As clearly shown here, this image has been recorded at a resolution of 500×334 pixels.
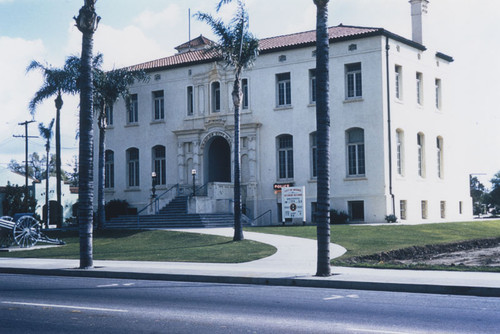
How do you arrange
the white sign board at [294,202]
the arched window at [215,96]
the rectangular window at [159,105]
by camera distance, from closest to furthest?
1. the white sign board at [294,202]
2. the arched window at [215,96]
3. the rectangular window at [159,105]

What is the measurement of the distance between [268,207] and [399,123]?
29.9ft

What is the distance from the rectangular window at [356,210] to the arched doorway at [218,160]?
9626 millimetres

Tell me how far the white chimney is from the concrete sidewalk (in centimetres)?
2219

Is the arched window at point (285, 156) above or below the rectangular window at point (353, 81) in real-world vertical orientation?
below

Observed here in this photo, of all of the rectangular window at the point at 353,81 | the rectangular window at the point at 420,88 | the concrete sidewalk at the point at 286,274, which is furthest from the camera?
the rectangular window at the point at 420,88

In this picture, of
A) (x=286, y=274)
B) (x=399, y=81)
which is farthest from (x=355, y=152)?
(x=286, y=274)

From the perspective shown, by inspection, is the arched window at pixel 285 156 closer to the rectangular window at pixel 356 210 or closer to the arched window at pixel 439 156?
the rectangular window at pixel 356 210

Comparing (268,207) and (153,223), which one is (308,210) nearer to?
(268,207)

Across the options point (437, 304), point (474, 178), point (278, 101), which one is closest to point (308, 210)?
point (278, 101)

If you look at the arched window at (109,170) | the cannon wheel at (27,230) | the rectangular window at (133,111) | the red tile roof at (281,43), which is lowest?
the cannon wheel at (27,230)

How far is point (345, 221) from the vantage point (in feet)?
121

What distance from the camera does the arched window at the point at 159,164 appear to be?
1762 inches

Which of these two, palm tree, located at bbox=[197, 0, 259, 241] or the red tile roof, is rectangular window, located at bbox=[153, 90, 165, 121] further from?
palm tree, located at bbox=[197, 0, 259, 241]

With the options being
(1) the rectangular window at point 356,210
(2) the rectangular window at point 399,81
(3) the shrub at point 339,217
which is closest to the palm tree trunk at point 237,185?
(3) the shrub at point 339,217
